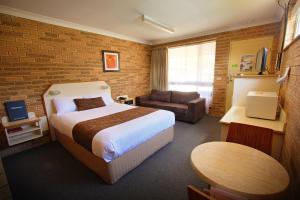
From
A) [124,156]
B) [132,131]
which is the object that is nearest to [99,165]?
[124,156]

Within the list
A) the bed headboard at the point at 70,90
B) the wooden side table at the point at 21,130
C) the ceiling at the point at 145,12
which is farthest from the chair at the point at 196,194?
the bed headboard at the point at 70,90

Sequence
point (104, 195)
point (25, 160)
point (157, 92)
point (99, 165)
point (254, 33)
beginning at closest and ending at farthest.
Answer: point (104, 195)
point (99, 165)
point (25, 160)
point (254, 33)
point (157, 92)

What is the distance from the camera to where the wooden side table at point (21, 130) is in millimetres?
2381

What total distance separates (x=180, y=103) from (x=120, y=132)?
9.71 feet

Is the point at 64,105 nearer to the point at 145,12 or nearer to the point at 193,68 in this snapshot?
Result: the point at 145,12

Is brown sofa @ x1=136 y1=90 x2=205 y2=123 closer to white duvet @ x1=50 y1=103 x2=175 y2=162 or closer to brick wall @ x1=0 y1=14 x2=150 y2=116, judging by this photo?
white duvet @ x1=50 y1=103 x2=175 y2=162

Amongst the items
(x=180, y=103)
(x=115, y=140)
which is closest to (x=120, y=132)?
(x=115, y=140)

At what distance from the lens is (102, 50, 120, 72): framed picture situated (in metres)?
3.95

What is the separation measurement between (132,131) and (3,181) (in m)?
1.24

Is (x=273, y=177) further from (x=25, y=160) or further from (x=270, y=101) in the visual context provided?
(x=25, y=160)

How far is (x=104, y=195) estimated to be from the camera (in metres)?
1.65

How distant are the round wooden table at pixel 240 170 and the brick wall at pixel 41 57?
10.5 ft

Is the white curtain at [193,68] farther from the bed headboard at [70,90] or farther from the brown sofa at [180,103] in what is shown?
the bed headboard at [70,90]

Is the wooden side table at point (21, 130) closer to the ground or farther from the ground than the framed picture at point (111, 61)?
closer to the ground
